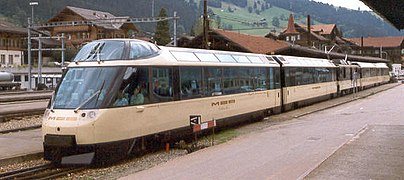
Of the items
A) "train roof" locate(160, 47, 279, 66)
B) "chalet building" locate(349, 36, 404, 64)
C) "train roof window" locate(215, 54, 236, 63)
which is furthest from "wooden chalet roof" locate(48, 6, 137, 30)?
"chalet building" locate(349, 36, 404, 64)

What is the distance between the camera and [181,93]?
50.1 feet

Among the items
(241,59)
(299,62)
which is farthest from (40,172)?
(299,62)

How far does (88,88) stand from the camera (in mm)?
12344

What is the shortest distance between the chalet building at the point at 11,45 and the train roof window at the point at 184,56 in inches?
2279

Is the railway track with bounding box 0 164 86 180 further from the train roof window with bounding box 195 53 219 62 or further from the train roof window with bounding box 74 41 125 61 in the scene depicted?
the train roof window with bounding box 195 53 219 62

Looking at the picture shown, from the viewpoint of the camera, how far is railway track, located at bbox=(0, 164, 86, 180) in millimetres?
11133

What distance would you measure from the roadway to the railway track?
1881 millimetres

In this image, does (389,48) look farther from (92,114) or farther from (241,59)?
(92,114)

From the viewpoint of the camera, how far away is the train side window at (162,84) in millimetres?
13891

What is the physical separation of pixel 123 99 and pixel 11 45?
213 ft

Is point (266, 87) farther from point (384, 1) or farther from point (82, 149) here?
point (82, 149)

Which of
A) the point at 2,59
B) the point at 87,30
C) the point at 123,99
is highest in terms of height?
the point at 87,30

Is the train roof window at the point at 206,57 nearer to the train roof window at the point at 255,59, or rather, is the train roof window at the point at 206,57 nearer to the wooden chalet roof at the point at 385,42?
the train roof window at the point at 255,59

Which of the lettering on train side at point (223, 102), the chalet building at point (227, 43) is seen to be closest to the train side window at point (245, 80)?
the lettering on train side at point (223, 102)
